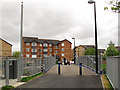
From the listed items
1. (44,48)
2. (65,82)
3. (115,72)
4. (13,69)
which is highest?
(44,48)

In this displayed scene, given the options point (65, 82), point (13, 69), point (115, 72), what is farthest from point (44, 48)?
point (115, 72)

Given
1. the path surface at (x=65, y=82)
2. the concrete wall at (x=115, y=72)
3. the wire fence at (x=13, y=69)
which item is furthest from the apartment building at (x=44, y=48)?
the concrete wall at (x=115, y=72)

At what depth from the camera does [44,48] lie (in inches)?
3014

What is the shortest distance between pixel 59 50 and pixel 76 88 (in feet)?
229

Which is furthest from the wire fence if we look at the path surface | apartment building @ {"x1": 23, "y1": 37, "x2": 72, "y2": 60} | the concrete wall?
apartment building @ {"x1": 23, "y1": 37, "x2": 72, "y2": 60}

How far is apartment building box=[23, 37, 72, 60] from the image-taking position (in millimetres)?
72312

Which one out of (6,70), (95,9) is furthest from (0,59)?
(95,9)

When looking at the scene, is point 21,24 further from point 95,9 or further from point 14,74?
point 95,9

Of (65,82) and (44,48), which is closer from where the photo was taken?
(65,82)

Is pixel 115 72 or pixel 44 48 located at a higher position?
pixel 44 48

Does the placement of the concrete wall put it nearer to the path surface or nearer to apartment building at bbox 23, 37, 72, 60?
the path surface

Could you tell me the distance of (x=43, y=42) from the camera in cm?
7638

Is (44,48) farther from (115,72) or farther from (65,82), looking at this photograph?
(115,72)

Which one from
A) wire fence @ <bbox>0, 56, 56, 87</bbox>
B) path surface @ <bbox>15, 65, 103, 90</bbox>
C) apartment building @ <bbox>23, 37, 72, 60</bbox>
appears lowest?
path surface @ <bbox>15, 65, 103, 90</bbox>
